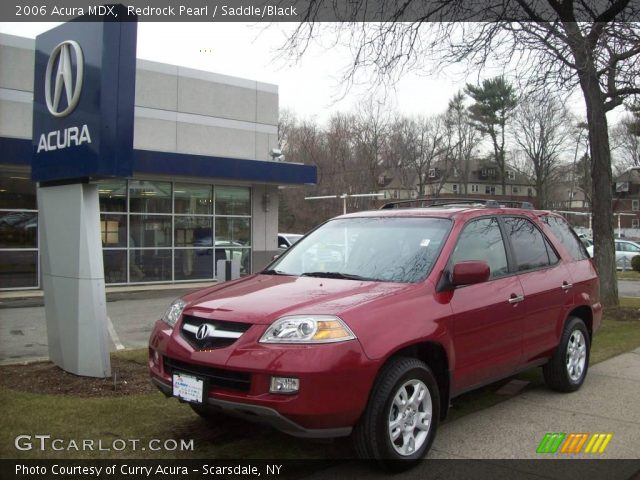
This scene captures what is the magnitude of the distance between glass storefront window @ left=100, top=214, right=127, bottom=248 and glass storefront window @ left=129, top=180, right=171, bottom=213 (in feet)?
1.59

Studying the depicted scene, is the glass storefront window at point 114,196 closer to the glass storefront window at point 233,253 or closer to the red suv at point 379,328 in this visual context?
the glass storefront window at point 233,253

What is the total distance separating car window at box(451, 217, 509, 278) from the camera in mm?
4965

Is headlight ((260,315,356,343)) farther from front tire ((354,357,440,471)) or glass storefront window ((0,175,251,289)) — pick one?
glass storefront window ((0,175,251,289))

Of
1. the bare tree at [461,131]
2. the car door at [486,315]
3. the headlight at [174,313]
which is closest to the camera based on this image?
the headlight at [174,313]

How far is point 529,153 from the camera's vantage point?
62438mm

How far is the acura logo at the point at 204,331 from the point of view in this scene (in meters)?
3.95

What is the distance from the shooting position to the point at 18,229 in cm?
1554

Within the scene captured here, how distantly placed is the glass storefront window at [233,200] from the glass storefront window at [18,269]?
222 inches

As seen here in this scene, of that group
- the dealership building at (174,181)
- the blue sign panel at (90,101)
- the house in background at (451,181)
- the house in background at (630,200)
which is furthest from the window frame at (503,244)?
the house in background at (630,200)

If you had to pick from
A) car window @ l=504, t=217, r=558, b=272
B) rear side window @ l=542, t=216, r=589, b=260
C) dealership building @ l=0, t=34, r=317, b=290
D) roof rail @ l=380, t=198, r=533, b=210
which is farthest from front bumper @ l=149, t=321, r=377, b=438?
dealership building @ l=0, t=34, r=317, b=290

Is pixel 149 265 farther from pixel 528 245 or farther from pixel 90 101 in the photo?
pixel 528 245

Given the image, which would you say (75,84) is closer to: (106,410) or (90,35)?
(90,35)

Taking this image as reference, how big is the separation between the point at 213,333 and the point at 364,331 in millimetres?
978

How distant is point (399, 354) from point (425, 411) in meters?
0.47
